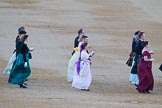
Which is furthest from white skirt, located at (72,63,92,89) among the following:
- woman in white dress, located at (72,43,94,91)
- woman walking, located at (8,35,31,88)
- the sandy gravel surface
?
woman walking, located at (8,35,31,88)

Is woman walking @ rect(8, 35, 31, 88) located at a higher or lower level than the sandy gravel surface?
higher

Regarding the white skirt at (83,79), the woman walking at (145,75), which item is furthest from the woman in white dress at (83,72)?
the woman walking at (145,75)

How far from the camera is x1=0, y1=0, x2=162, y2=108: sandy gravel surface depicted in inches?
614

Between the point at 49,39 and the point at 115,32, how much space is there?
4433mm

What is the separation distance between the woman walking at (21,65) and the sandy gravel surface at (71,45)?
25cm

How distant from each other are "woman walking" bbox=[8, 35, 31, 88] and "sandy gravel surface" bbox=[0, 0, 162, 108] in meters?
0.25

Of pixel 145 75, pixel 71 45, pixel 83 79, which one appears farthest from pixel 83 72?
pixel 71 45

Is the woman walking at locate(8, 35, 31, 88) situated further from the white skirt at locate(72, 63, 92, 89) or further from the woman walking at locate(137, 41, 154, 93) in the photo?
the woman walking at locate(137, 41, 154, 93)

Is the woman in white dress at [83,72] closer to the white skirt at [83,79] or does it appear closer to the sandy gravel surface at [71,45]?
the white skirt at [83,79]

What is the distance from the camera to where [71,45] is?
28.1 m

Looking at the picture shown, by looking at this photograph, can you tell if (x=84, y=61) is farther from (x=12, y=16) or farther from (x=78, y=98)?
(x=12, y=16)

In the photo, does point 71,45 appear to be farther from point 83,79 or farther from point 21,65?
point 21,65

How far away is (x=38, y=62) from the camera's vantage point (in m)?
23.1

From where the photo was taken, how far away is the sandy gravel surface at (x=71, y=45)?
1559 centimetres
